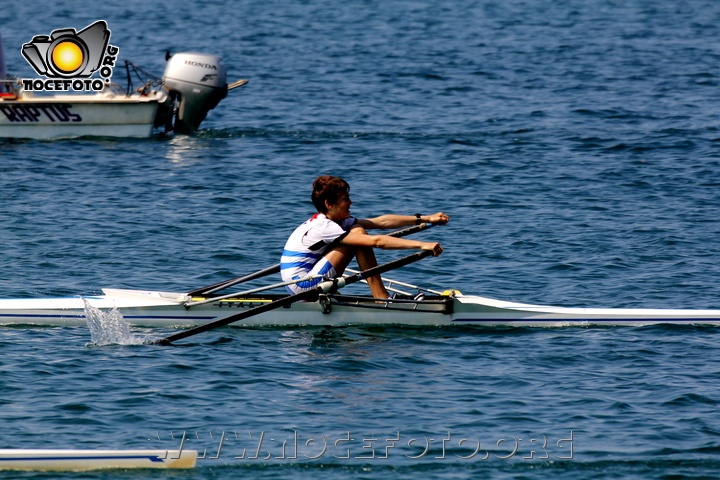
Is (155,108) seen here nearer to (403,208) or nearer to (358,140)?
(358,140)

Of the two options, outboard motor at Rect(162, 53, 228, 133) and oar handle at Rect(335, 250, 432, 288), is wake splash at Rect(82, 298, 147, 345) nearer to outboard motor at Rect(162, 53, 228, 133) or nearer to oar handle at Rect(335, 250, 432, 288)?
oar handle at Rect(335, 250, 432, 288)

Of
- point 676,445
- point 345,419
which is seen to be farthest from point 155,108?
point 676,445

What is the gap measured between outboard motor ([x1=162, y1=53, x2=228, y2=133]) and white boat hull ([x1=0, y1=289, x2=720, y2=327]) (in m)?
9.92

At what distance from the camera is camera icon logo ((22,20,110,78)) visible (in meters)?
20.0

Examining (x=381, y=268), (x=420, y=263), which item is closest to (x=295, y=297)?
(x=381, y=268)

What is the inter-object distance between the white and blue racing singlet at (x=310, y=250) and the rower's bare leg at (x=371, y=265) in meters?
0.28

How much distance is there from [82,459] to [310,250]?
3365mm

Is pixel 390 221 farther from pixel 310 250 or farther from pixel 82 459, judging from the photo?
pixel 82 459

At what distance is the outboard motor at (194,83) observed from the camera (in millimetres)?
18641

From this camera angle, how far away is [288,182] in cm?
1622

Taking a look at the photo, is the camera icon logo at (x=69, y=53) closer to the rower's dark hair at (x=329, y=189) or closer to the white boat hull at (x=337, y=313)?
the white boat hull at (x=337, y=313)

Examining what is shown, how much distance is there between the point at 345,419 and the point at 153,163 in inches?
435

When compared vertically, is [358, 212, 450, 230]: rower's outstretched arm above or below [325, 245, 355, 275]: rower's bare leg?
above

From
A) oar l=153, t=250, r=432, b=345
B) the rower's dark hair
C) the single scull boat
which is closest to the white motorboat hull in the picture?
the single scull boat
